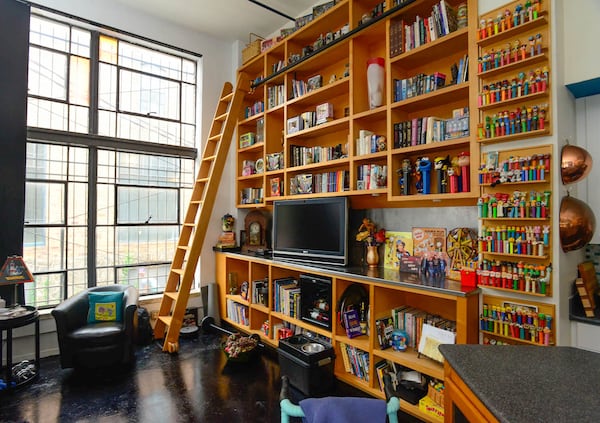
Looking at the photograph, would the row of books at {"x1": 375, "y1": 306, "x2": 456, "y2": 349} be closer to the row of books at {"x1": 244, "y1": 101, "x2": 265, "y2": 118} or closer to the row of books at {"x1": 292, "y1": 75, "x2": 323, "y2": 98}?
the row of books at {"x1": 292, "y1": 75, "x2": 323, "y2": 98}

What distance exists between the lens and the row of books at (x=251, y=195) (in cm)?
420

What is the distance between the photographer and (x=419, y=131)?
257cm

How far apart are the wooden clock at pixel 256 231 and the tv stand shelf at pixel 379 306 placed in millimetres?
593

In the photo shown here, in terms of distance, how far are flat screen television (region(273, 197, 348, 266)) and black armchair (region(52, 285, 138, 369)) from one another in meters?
1.60

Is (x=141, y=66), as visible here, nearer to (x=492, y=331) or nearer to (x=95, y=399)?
(x=95, y=399)

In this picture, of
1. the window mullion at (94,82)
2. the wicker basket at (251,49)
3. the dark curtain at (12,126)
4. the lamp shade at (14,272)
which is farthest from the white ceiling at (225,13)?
the lamp shade at (14,272)

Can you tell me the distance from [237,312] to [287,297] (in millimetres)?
1004

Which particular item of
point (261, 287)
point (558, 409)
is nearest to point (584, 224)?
point (558, 409)

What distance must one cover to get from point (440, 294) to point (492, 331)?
0.36 meters

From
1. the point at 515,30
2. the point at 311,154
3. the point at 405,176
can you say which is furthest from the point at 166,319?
the point at 515,30

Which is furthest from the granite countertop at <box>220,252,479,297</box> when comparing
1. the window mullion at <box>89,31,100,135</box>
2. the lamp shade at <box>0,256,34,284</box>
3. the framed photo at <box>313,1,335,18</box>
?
the window mullion at <box>89,31,100,135</box>

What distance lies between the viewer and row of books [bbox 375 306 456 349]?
2461mm

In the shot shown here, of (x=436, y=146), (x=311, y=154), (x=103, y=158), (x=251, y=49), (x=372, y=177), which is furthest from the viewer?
(x=251, y=49)

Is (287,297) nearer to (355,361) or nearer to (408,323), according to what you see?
(355,361)
